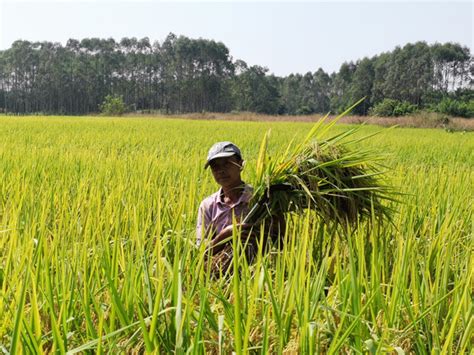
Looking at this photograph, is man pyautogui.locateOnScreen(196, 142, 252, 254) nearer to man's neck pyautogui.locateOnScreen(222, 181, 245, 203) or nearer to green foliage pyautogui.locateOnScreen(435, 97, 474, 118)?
man's neck pyautogui.locateOnScreen(222, 181, 245, 203)

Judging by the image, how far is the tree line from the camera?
51.2 m

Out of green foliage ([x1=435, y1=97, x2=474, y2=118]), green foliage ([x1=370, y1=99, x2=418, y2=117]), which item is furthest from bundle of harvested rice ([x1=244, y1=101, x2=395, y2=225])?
green foliage ([x1=435, y1=97, x2=474, y2=118])

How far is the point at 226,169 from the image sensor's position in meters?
1.95

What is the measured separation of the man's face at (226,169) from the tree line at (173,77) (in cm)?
4852

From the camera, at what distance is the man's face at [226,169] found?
1.93m

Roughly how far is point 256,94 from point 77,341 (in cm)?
5933

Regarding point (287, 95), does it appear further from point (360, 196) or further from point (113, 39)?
point (360, 196)

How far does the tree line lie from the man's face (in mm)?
48520

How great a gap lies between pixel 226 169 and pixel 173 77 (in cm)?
5626

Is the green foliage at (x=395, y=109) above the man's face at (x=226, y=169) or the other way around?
above

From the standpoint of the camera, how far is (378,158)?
1719 millimetres

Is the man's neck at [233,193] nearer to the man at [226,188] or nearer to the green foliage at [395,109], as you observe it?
the man at [226,188]

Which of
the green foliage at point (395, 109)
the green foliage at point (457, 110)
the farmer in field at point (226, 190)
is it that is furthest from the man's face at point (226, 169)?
the green foliage at point (457, 110)

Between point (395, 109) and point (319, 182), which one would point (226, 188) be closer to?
point (319, 182)
